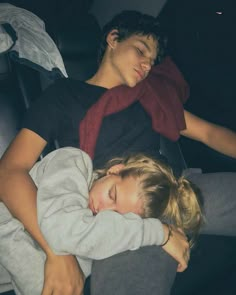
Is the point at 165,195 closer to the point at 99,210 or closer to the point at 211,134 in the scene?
the point at 99,210

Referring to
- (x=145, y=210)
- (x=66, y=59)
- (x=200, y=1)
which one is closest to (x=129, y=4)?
(x=200, y=1)

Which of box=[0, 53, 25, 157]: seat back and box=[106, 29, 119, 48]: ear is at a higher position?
box=[106, 29, 119, 48]: ear

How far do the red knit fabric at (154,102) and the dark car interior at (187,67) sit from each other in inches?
6.1

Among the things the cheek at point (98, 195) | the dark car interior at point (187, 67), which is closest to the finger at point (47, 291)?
the cheek at point (98, 195)

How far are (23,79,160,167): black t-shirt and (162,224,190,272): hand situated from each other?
0.46 m

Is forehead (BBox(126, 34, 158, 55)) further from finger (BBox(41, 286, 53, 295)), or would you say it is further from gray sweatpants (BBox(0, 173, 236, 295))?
→ finger (BBox(41, 286, 53, 295))

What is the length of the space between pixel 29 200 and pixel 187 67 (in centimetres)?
122

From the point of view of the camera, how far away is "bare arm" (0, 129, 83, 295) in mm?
949

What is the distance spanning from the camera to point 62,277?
95 cm

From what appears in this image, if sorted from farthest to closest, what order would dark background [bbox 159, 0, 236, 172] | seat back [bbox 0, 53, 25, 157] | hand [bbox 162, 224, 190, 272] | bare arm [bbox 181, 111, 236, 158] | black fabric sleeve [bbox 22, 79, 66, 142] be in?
dark background [bbox 159, 0, 236, 172] < bare arm [bbox 181, 111, 236, 158] < seat back [bbox 0, 53, 25, 157] < black fabric sleeve [bbox 22, 79, 66, 142] < hand [bbox 162, 224, 190, 272]

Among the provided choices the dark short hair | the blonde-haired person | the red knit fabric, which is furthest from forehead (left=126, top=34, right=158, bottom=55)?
the blonde-haired person

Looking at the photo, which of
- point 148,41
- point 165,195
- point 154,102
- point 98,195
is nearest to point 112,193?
point 98,195

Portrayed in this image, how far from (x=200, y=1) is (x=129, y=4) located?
796mm

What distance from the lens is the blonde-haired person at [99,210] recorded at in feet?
3.10
